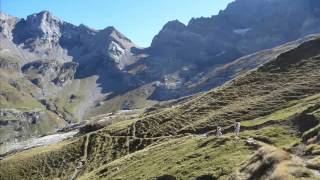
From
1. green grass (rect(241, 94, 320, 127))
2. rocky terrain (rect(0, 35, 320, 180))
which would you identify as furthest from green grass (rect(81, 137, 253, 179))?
green grass (rect(241, 94, 320, 127))

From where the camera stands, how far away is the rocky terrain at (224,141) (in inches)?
1973

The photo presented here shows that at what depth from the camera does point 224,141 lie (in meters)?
68.7

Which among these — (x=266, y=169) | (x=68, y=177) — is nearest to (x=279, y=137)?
(x=266, y=169)

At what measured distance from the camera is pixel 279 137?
68688mm

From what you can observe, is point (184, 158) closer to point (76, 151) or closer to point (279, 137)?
point (279, 137)

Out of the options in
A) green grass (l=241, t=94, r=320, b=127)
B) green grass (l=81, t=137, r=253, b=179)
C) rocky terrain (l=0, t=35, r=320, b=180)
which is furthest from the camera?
green grass (l=241, t=94, r=320, b=127)

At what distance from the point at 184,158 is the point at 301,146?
20194 mm

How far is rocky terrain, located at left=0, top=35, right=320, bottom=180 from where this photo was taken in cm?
5011

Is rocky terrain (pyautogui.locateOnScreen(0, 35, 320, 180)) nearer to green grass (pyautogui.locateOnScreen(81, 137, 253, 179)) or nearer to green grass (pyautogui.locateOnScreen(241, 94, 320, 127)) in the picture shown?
green grass (pyautogui.locateOnScreen(241, 94, 320, 127))

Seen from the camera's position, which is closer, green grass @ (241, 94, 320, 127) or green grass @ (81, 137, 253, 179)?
green grass @ (81, 137, 253, 179)

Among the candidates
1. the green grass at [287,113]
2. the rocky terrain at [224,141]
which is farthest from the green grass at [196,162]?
the green grass at [287,113]

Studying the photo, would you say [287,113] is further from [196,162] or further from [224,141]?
[196,162]

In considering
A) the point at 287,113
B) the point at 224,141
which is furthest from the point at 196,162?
the point at 287,113

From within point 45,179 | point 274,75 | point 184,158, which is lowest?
point 45,179
